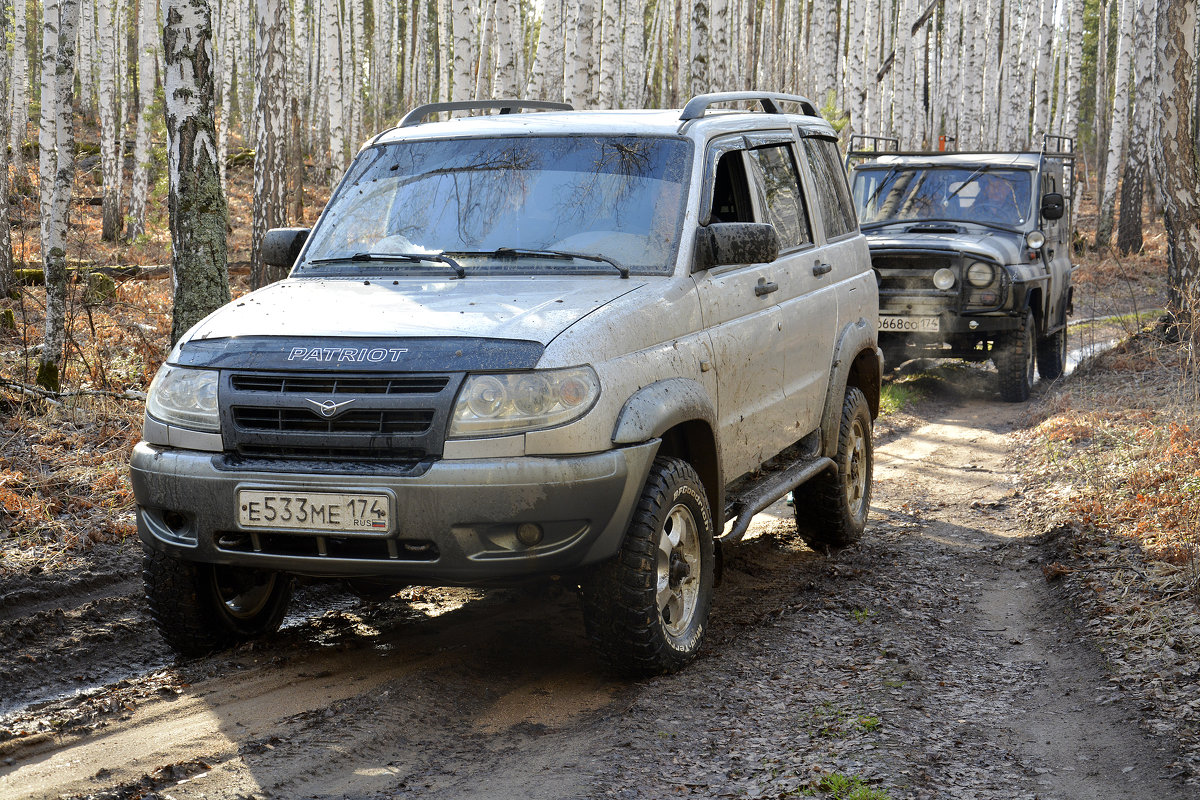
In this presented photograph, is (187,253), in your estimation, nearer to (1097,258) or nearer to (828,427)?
(828,427)

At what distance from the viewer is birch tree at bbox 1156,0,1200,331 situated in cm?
1215

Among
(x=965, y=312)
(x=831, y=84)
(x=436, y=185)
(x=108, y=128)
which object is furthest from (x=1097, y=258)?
(x=436, y=185)

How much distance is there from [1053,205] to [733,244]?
28.9 ft

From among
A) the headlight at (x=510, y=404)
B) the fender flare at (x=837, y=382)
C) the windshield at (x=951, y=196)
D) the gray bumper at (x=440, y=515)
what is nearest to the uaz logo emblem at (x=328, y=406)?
the gray bumper at (x=440, y=515)

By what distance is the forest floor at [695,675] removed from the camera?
11.5 feet

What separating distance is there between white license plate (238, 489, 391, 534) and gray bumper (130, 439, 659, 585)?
26 millimetres

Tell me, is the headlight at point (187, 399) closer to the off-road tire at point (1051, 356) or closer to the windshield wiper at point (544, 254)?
the windshield wiper at point (544, 254)

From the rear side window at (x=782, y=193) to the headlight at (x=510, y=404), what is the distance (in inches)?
80.9

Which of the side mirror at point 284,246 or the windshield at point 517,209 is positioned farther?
the side mirror at point 284,246

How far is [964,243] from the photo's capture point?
11.6m

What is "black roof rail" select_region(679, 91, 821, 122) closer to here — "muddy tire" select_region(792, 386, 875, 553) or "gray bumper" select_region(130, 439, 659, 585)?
"muddy tire" select_region(792, 386, 875, 553)

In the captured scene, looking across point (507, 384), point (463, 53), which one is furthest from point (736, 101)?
point (463, 53)

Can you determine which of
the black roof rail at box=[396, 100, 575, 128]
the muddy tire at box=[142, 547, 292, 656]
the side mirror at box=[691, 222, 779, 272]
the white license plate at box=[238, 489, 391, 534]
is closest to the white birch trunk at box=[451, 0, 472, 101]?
the black roof rail at box=[396, 100, 575, 128]

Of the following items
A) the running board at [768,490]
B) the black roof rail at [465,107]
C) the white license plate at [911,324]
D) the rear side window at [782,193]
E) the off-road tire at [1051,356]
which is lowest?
the off-road tire at [1051,356]
